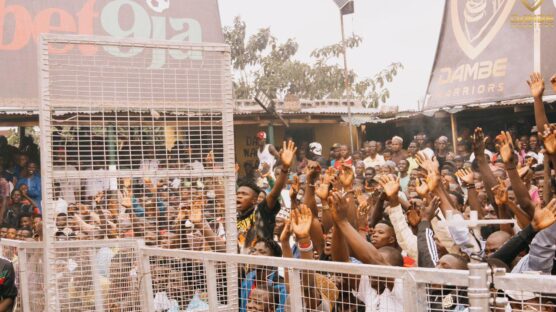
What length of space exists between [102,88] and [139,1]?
1165 cm

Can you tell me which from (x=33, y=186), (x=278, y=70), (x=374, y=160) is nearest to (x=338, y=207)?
(x=374, y=160)

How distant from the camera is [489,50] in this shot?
49.4 ft

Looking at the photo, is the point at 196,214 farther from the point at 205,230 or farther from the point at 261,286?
the point at 261,286

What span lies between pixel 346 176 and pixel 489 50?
9.96 meters

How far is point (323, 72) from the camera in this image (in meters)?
35.5

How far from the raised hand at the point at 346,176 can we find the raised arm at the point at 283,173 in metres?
0.45

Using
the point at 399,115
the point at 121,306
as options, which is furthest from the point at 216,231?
the point at 399,115

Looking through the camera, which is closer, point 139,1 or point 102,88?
point 102,88

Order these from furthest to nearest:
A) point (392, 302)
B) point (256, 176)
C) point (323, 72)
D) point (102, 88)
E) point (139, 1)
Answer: point (323, 72)
point (139, 1)
point (256, 176)
point (102, 88)
point (392, 302)

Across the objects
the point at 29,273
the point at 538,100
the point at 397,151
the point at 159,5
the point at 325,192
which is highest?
the point at 159,5

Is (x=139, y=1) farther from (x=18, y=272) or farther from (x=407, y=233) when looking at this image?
(x=407, y=233)

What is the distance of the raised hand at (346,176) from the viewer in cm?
600

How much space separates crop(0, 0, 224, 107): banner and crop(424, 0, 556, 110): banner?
16.1ft

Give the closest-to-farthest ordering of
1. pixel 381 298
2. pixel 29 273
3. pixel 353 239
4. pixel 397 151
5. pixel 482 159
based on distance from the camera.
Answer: pixel 381 298 → pixel 353 239 → pixel 482 159 → pixel 29 273 → pixel 397 151
